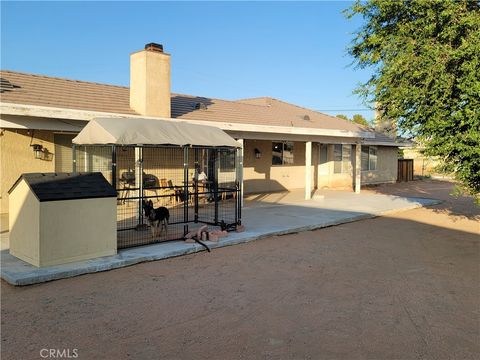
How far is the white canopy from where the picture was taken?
8.10 m

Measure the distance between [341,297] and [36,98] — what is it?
32.3 ft

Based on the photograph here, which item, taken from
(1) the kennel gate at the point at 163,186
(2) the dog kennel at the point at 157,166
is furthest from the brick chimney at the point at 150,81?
(2) the dog kennel at the point at 157,166

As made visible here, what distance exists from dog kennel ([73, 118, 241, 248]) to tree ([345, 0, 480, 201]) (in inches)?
159

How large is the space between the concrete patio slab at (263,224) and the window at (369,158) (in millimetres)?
6240

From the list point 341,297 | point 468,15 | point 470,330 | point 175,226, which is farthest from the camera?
point 175,226

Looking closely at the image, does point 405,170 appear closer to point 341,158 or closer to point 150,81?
point 341,158

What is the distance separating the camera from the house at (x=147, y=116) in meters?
10.7

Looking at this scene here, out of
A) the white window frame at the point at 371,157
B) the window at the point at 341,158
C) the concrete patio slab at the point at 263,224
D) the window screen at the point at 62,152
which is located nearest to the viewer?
the concrete patio slab at the point at 263,224

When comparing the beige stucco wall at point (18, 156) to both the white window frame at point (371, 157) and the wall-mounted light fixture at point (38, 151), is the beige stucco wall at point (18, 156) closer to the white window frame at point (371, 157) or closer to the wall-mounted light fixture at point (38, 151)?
the wall-mounted light fixture at point (38, 151)

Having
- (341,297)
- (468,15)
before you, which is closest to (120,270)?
(341,297)

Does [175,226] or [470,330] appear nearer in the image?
[470,330]

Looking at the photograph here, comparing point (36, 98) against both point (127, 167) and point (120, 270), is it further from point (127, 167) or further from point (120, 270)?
point (120, 270)

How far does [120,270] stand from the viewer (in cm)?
670

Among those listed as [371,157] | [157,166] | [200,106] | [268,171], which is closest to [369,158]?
[371,157]
